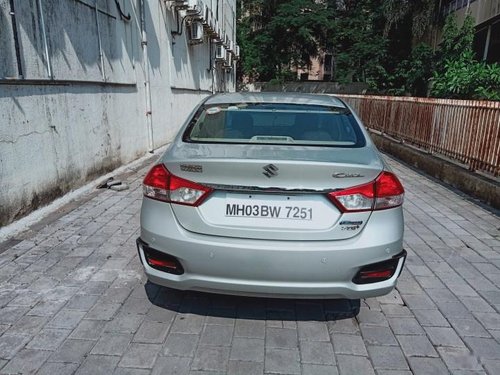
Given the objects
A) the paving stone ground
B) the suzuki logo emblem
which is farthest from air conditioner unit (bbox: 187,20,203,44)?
the suzuki logo emblem

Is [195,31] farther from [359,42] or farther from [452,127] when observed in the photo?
[359,42]

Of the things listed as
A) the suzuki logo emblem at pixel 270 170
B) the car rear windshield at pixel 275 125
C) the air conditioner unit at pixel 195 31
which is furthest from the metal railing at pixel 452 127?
the air conditioner unit at pixel 195 31

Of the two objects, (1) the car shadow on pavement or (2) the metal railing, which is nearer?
(1) the car shadow on pavement

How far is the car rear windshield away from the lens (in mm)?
2861

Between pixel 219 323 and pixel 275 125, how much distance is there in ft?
4.99

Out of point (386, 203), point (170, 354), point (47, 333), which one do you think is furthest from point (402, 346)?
point (47, 333)

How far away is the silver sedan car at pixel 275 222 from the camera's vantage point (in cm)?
231

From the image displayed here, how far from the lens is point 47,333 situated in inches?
102

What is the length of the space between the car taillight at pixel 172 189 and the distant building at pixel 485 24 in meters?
17.6

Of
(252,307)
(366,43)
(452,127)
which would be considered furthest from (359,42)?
(252,307)

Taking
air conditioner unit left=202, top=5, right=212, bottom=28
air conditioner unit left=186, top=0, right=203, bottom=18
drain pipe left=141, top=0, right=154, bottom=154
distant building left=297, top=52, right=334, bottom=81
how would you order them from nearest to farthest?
drain pipe left=141, top=0, right=154, bottom=154, air conditioner unit left=186, top=0, right=203, bottom=18, air conditioner unit left=202, top=5, right=212, bottom=28, distant building left=297, top=52, right=334, bottom=81

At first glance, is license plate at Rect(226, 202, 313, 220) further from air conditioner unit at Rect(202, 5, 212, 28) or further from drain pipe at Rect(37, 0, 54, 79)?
air conditioner unit at Rect(202, 5, 212, 28)

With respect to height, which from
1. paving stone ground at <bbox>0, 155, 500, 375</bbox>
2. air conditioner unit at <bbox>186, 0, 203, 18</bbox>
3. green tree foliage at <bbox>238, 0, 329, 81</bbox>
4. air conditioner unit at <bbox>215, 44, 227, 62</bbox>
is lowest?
paving stone ground at <bbox>0, 155, 500, 375</bbox>

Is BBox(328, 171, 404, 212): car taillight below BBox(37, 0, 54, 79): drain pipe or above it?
below
